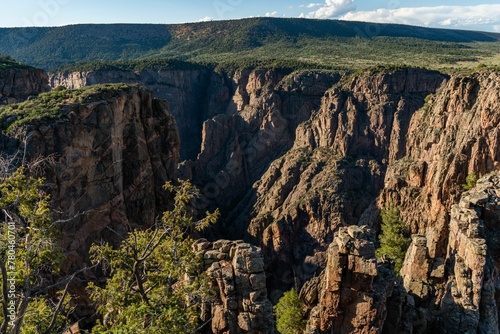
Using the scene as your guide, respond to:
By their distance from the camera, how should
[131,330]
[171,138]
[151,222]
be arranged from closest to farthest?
1. [131,330]
2. [151,222]
3. [171,138]

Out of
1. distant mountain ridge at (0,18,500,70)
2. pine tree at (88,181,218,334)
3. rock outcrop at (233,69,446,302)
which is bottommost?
rock outcrop at (233,69,446,302)

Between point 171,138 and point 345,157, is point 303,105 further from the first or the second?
point 171,138

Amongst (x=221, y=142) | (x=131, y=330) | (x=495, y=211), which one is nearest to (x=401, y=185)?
(x=495, y=211)

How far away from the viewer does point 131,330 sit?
41.2 feet

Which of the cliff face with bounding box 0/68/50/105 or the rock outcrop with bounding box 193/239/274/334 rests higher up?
the cliff face with bounding box 0/68/50/105

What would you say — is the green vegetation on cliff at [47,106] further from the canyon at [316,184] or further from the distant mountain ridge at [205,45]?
the distant mountain ridge at [205,45]

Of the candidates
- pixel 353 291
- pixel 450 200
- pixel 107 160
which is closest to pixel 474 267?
pixel 353 291

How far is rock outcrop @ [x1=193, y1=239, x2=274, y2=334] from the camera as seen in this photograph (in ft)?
61.2

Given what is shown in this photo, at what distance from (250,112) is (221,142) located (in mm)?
11538

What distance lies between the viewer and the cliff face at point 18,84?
186ft

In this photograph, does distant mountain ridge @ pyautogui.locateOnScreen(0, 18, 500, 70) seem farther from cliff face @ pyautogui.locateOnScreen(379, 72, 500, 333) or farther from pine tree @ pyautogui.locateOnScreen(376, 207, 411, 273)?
pine tree @ pyautogui.locateOnScreen(376, 207, 411, 273)

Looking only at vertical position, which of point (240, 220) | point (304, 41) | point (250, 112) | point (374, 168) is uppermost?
point (304, 41)

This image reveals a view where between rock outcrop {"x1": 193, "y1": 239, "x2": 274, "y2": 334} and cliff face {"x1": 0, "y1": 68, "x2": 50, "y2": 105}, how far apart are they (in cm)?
4883

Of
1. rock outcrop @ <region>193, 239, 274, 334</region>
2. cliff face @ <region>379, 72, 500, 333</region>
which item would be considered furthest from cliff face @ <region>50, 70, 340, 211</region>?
rock outcrop @ <region>193, 239, 274, 334</region>
